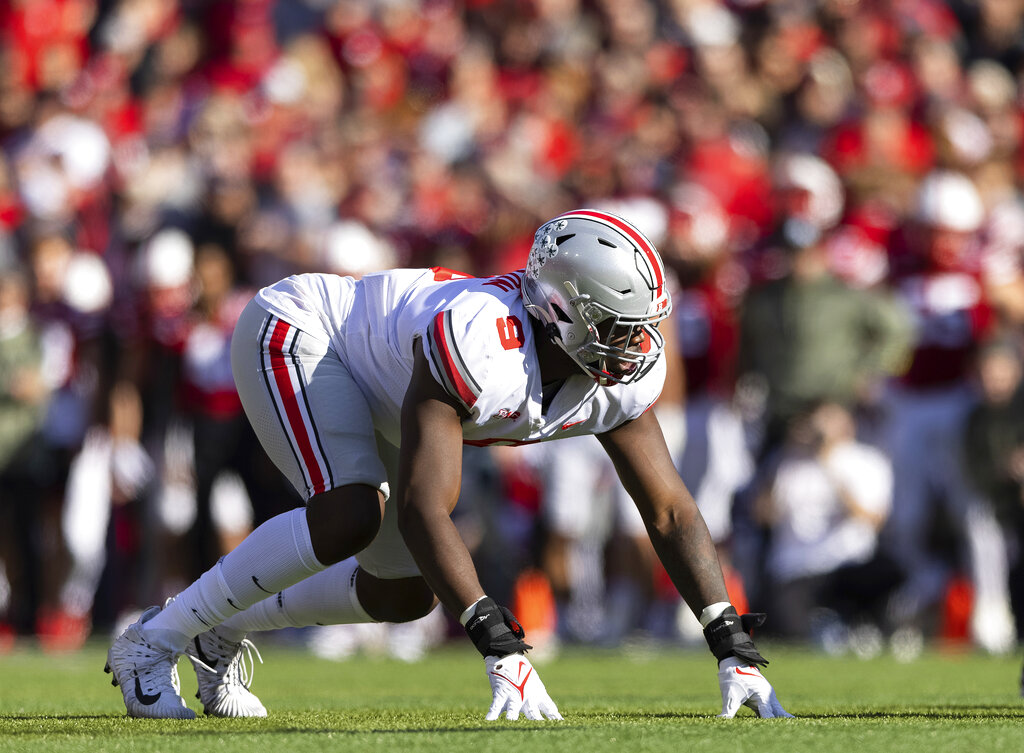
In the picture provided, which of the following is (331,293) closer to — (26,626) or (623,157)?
(623,157)

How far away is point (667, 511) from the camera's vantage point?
14.4 ft

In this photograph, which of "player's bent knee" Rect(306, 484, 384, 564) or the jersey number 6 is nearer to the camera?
the jersey number 6

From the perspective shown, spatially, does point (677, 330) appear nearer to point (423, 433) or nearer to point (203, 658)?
point (203, 658)

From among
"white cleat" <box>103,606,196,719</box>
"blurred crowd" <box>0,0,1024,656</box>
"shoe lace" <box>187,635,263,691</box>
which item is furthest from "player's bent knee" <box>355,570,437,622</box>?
"blurred crowd" <box>0,0,1024,656</box>

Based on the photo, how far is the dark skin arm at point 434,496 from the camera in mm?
3973

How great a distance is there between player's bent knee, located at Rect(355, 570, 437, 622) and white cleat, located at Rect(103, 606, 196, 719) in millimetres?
600

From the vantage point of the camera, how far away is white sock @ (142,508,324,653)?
438 centimetres

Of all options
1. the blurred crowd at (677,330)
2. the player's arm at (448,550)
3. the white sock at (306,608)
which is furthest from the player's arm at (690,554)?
the blurred crowd at (677,330)

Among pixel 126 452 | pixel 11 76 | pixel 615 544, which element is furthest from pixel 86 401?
pixel 11 76

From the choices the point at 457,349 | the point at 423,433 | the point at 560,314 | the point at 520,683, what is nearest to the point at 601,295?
the point at 560,314

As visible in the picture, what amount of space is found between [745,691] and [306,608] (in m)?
1.44

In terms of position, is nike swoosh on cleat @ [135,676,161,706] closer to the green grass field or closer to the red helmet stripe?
the green grass field

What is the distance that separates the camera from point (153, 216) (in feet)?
32.0

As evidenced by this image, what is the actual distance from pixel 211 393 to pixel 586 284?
16.6 ft
